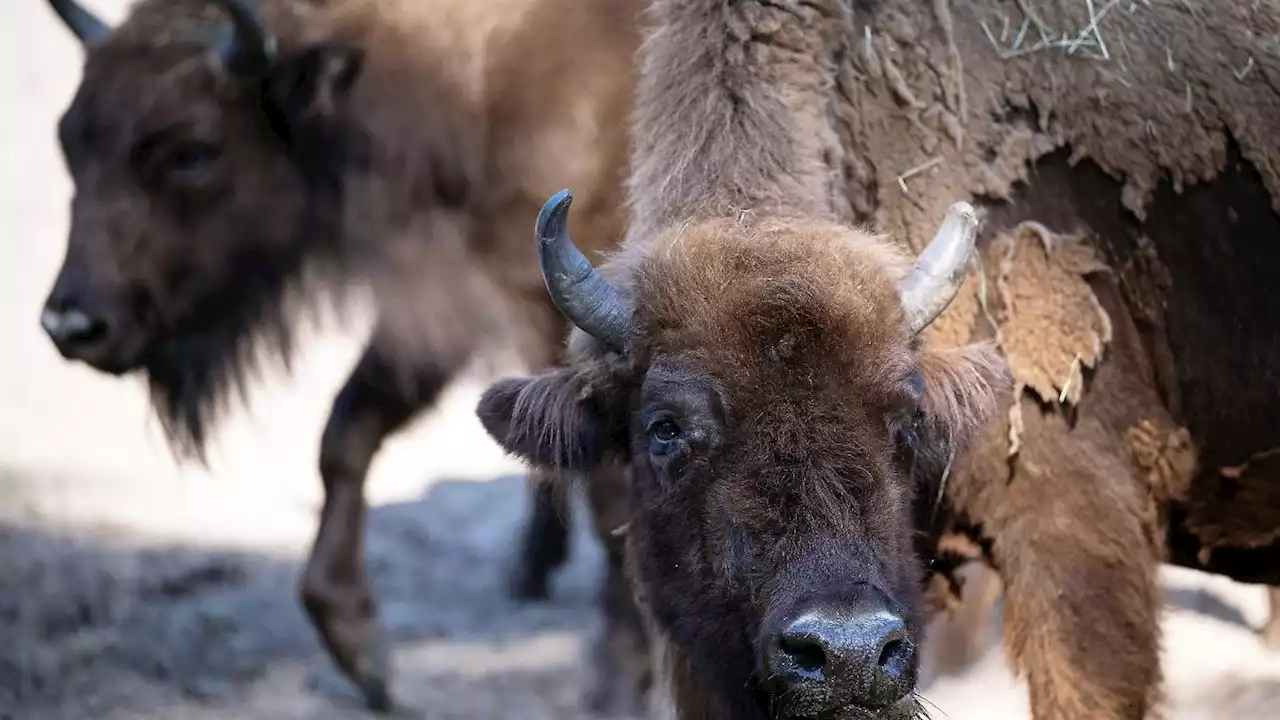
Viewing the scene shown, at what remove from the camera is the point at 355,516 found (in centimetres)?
483

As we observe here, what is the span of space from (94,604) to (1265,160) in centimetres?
434

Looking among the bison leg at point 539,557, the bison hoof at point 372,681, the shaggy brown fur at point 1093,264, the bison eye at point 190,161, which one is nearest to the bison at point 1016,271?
the shaggy brown fur at point 1093,264

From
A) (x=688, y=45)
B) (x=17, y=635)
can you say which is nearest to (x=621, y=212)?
(x=688, y=45)

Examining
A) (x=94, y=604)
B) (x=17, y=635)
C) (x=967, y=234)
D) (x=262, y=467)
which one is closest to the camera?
(x=967, y=234)

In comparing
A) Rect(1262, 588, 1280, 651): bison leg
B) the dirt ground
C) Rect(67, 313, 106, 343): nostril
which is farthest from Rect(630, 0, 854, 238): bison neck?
Rect(1262, 588, 1280, 651): bison leg

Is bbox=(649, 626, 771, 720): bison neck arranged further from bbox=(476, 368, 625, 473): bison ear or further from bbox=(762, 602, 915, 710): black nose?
bbox=(476, 368, 625, 473): bison ear

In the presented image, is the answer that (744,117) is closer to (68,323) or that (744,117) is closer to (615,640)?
(615,640)

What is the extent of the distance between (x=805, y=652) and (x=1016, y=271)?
1216 millimetres

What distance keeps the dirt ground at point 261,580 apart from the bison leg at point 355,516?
0.57ft

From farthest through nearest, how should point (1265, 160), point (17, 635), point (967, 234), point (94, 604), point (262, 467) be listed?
1. point (262, 467)
2. point (94, 604)
3. point (17, 635)
4. point (1265, 160)
5. point (967, 234)

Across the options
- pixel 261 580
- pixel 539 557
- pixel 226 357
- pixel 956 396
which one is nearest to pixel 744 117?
pixel 956 396

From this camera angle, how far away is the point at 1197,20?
121 inches

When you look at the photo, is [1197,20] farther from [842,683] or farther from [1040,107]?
[842,683]

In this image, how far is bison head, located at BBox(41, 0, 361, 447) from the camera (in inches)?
173
